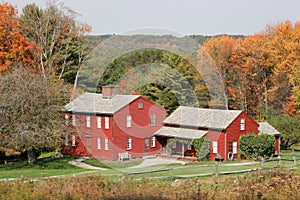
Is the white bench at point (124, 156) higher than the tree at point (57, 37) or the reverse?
the reverse

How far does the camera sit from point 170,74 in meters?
21.8

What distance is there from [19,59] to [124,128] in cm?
1138

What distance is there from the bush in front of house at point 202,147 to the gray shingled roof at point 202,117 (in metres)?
1.12

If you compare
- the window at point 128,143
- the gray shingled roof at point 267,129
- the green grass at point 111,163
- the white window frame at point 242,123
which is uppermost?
the white window frame at point 242,123

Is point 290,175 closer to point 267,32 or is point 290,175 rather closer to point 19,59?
point 19,59

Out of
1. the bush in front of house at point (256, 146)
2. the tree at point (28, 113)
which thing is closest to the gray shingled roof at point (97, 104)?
the tree at point (28, 113)

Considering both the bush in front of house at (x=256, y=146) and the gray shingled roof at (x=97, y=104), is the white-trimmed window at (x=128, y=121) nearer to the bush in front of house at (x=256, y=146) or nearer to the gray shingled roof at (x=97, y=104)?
the gray shingled roof at (x=97, y=104)

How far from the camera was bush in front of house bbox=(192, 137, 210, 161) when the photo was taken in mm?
30125

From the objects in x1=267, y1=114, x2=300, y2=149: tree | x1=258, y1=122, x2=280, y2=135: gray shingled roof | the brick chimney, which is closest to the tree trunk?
the brick chimney

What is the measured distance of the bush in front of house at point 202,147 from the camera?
1186 inches

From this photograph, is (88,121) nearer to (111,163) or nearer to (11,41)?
(111,163)

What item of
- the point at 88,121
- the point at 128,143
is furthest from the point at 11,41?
the point at 128,143

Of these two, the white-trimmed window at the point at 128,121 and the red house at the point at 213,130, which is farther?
the white-trimmed window at the point at 128,121

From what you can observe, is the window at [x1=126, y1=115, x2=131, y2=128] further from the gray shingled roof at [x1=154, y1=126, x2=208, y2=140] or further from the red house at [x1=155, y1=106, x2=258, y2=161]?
the gray shingled roof at [x1=154, y1=126, x2=208, y2=140]
